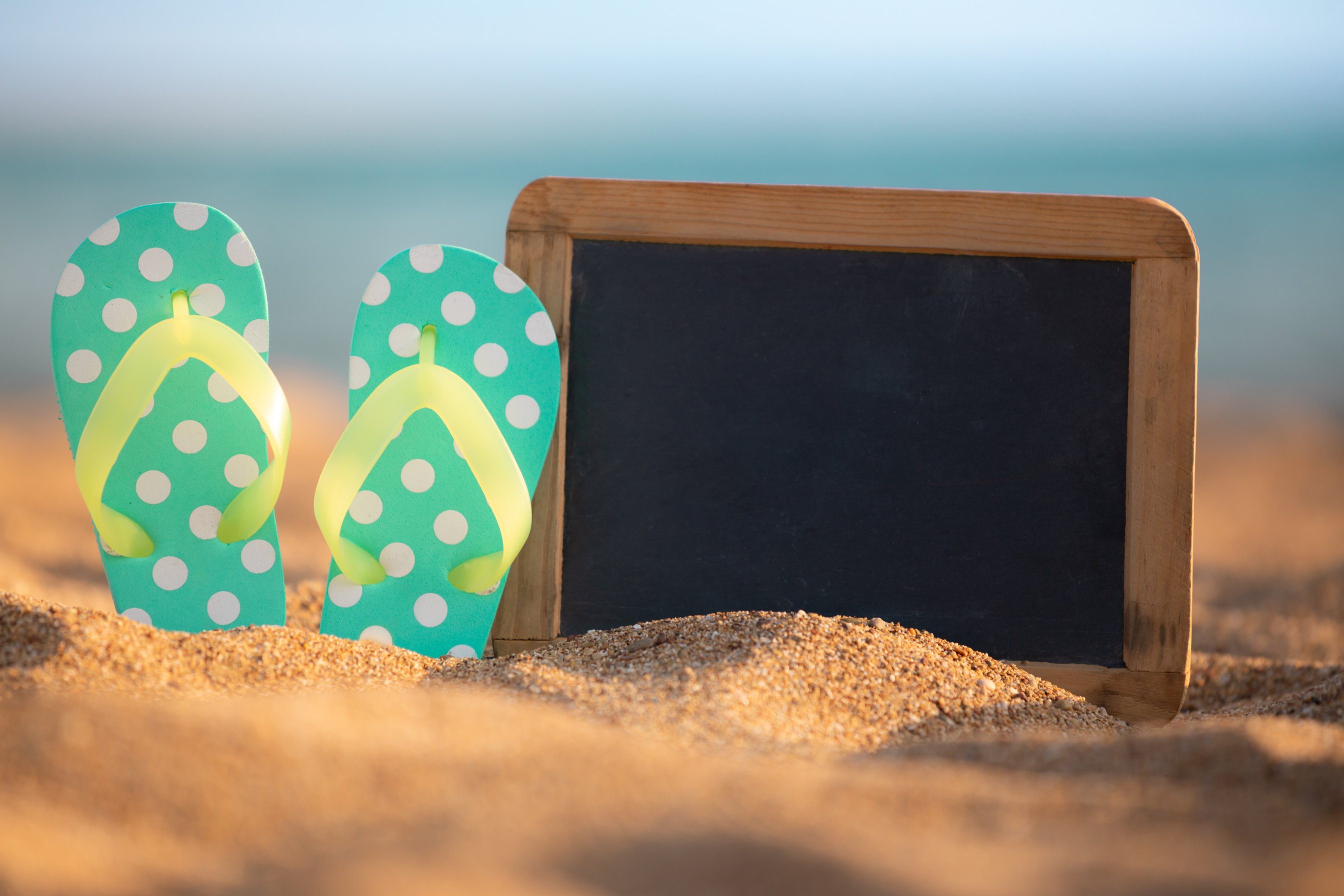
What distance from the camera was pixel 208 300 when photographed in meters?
1.52

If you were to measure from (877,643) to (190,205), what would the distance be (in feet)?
4.15

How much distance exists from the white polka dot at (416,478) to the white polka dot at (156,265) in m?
0.48

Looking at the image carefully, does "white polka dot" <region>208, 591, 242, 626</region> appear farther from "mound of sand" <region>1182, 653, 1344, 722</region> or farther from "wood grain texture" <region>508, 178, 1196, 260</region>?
"mound of sand" <region>1182, 653, 1344, 722</region>

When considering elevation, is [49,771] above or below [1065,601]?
above

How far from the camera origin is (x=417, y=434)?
1.54 m

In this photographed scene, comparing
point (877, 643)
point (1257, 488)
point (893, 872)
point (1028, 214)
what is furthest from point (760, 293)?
point (1257, 488)

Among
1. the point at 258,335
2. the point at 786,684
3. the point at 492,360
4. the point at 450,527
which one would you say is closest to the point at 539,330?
the point at 492,360

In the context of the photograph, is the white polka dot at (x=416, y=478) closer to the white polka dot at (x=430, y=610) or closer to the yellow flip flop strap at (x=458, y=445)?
the yellow flip flop strap at (x=458, y=445)

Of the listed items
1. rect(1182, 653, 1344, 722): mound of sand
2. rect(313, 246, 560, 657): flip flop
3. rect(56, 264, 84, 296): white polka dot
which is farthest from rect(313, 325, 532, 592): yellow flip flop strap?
rect(1182, 653, 1344, 722): mound of sand

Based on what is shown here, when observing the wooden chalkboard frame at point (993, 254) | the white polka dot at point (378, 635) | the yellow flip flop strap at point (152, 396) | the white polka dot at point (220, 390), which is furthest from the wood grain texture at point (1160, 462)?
the white polka dot at point (220, 390)

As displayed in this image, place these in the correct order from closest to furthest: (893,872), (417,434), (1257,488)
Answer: (893,872)
(417,434)
(1257,488)

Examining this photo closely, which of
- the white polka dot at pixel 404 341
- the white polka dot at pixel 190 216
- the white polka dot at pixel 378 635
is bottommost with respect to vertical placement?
the white polka dot at pixel 378 635

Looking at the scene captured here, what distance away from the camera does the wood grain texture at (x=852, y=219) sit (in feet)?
5.22

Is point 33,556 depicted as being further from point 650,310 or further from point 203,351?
point 650,310
